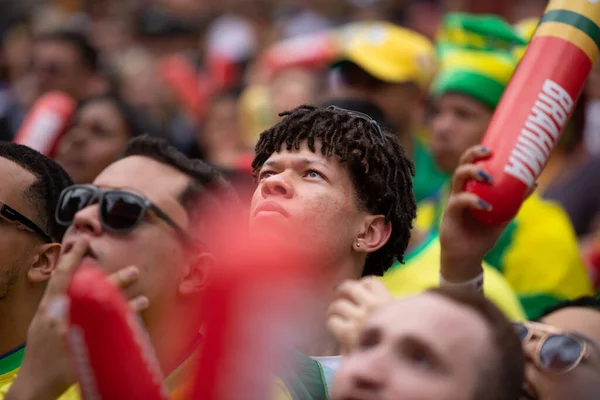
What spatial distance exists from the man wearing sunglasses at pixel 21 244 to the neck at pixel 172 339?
0.43 metres

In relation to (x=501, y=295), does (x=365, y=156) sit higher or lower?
higher

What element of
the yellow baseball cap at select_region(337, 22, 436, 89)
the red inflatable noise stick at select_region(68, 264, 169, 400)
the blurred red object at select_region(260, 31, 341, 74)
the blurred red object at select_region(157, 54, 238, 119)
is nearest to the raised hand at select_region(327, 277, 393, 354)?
the red inflatable noise stick at select_region(68, 264, 169, 400)

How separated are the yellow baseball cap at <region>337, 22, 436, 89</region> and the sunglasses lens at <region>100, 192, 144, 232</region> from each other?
2.63 m

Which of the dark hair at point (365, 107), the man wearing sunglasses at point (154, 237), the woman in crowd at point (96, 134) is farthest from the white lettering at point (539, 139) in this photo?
the woman in crowd at point (96, 134)

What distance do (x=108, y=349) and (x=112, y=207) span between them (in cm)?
113

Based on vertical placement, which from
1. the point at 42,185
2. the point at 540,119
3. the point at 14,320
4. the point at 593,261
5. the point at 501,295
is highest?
the point at 540,119

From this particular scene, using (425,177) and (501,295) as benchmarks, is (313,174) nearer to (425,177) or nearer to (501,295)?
(501,295)

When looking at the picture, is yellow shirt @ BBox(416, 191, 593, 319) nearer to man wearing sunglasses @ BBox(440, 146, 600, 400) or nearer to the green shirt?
the green shirt

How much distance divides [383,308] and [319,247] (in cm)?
65

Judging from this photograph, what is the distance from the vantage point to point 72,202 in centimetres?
312

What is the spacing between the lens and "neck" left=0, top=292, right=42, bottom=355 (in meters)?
3.21

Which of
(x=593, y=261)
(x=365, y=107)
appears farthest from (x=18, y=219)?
(x=593, y=261)

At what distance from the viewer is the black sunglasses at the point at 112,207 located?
3.04 metres

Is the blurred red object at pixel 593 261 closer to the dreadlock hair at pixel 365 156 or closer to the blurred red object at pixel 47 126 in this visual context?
the dreadlock hair at pixel 365 156
